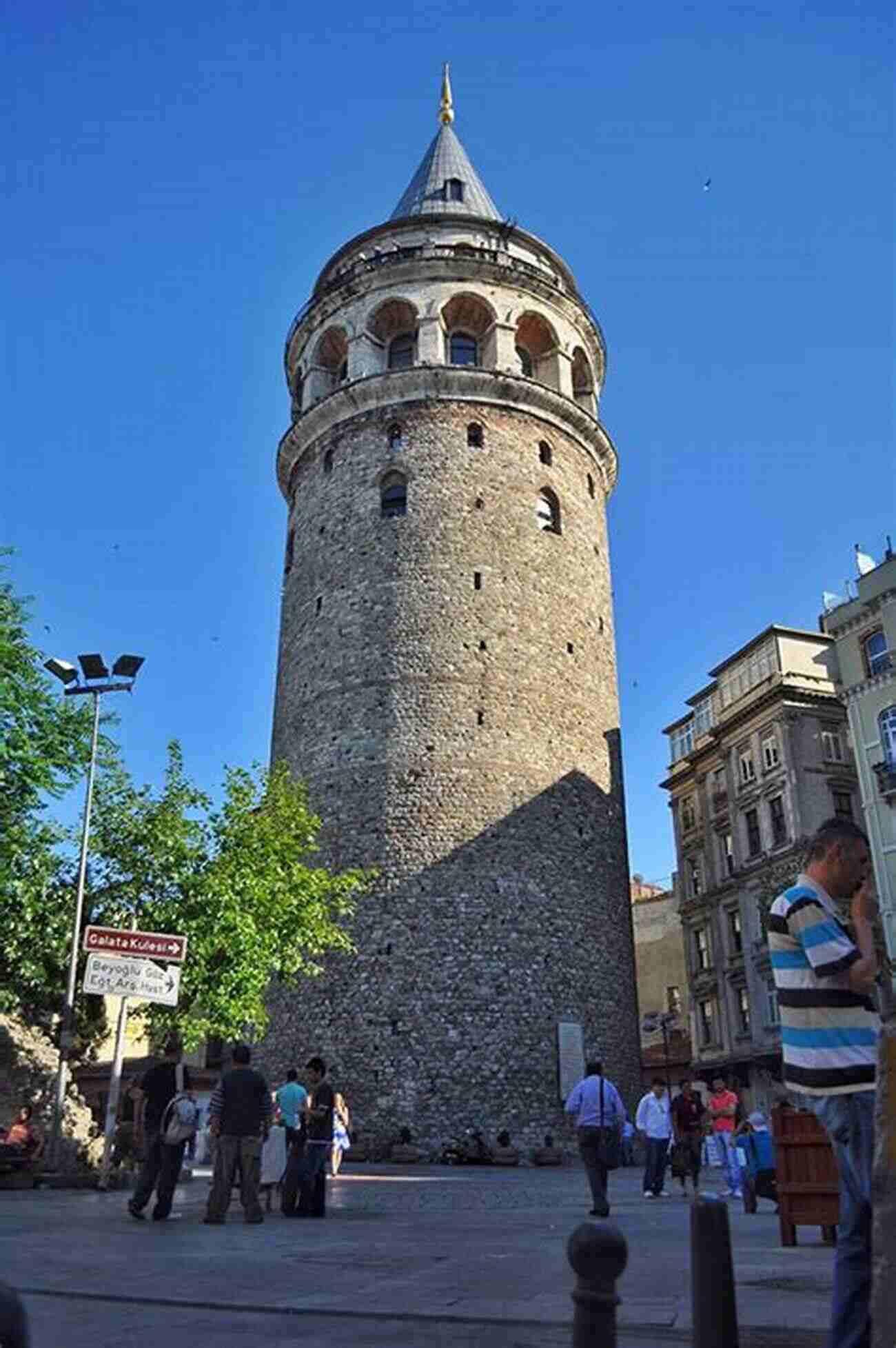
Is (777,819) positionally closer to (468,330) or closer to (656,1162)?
(468,330)

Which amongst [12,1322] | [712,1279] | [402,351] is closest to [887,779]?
[402,351]

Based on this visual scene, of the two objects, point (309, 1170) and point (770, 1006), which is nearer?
point (309, 1170)

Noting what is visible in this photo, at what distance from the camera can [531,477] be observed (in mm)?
28109

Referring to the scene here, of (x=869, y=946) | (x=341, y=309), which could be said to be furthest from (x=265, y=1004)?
(x=869, y=946)

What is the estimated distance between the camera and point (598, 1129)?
34.9 feet

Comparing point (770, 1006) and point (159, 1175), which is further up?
point (770, 1006)

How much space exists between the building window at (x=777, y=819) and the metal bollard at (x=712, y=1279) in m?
34.4

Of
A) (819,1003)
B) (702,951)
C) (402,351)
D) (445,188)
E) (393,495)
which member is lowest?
(819,1003)

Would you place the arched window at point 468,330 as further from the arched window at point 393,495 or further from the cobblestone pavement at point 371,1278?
the cobblestone pavement at point 371,1278

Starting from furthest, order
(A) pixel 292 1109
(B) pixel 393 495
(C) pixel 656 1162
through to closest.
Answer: (B) pixel 393 495
(C) pixel 656 1162
(A) pixel 292 1109

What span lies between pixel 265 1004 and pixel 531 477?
13.9m

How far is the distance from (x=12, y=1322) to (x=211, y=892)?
45.7 feet

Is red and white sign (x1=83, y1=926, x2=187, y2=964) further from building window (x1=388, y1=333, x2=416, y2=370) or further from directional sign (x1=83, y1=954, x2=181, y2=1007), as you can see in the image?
building window (x1=388, y1=333, x2=416, y2=370)

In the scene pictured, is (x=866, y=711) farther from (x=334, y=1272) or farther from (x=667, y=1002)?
(x=334, y=1272)
